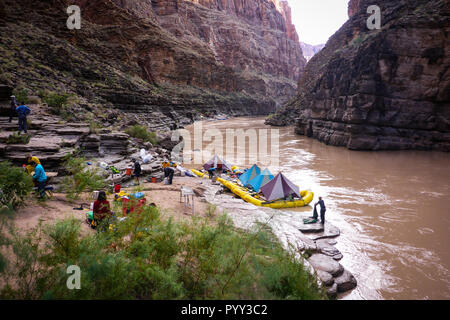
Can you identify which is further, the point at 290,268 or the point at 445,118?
the point at 445,118

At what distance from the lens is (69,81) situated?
2469 cm

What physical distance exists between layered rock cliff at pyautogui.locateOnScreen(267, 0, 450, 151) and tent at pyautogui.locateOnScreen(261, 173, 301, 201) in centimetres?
1624

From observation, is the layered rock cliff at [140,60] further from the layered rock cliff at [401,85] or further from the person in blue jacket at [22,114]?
the layered rock cliff at [401,85]

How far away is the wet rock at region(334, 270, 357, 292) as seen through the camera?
5.45m

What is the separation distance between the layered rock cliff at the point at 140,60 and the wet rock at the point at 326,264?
1638 centimetres

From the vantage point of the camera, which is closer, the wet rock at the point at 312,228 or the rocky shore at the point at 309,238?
the rocky shore at the point at 309,238

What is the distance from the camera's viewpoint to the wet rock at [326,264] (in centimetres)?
572

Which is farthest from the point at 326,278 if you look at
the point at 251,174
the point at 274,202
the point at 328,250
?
the point at 251,174

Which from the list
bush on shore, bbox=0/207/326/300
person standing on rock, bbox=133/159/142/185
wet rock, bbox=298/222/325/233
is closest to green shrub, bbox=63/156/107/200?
person standing on rock, bbox=133/159/142/185

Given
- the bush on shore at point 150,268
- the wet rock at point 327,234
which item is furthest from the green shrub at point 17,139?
the wet rock at point 327,234

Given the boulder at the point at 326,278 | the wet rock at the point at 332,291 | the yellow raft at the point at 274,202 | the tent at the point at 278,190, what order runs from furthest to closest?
the tent at the point at 278,190 < the yellow raft at the point at 274,202 < the boulder at the point at 326,278 < the wet rock at the point at 332,291
